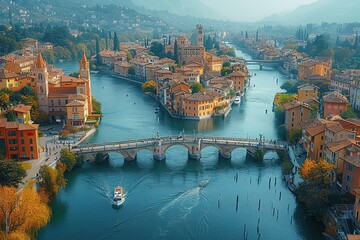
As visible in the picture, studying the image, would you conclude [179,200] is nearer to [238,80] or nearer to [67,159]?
[67,159]

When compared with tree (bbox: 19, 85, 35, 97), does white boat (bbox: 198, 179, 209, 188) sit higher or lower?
lower

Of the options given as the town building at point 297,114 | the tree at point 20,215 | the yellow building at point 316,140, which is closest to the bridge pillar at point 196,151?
the yellow building at point 316,140

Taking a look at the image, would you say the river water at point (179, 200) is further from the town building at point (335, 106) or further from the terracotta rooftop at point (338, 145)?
the town building at point (335, 106)

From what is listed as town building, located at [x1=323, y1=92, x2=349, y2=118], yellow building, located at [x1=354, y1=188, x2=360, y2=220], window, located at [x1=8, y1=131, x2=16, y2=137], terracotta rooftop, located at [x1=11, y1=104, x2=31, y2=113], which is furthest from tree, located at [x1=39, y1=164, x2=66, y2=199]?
town building, located at [x1=323, y1=92, x2=349, y2=118]

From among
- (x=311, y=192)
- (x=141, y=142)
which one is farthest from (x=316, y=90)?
(x=311, y=192)

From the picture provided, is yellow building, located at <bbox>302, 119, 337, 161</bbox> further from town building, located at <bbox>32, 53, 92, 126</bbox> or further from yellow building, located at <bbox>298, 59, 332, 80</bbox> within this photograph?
yellow building, located at <bbox>298, 59, 332, 80</bbox>

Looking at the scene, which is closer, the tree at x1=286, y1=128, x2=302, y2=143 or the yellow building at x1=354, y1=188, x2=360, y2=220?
the yellow building at x1=354, y1=188, x2=360, y2=220

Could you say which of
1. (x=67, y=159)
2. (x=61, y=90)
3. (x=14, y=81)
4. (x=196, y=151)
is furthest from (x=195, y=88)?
(x=67, y=159)

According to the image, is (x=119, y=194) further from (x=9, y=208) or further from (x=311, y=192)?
(x=311, y=192)
